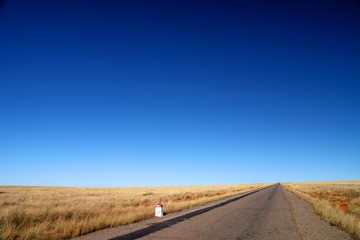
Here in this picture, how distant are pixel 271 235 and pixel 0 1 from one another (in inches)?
441

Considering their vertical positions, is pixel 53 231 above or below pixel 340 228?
above

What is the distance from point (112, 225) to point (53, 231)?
215 cm

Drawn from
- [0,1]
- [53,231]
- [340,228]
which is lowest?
[340,228]

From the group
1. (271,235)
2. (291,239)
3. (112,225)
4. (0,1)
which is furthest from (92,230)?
(0,1)

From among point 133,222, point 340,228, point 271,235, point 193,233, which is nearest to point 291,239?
point 271,235

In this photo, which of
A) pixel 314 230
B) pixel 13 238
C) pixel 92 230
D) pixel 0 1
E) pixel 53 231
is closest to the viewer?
pixel 0 1

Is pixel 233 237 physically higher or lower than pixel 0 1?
lower

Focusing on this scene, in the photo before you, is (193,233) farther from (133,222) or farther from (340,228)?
(340,228)

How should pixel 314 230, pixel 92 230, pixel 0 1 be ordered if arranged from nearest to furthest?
pixel 0 1 → pixel 92 230 → pixel 314 230

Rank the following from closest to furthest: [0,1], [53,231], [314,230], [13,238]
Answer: [0,1] → [13,238] → [53,231] → [314,230]

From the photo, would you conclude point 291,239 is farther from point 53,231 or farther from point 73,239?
point 53,231

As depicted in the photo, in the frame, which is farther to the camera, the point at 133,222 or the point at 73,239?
the point at 133,222

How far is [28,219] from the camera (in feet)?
28.9

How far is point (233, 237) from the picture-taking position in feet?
23.1
